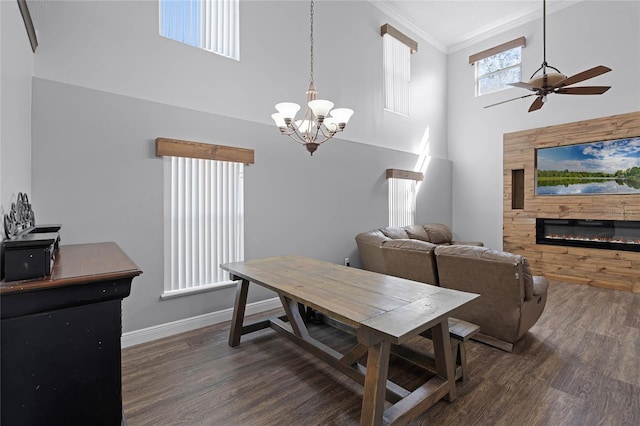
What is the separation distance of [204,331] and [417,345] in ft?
6.99

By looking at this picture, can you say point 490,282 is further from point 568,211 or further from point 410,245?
point 568,211

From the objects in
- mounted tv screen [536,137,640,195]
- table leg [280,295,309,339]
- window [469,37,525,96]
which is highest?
window [469,37,525,96]

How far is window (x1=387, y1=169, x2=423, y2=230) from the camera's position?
5.46 meters

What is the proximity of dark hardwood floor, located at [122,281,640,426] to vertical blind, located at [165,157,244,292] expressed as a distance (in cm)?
64

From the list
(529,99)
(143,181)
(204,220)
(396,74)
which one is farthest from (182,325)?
(529,99)

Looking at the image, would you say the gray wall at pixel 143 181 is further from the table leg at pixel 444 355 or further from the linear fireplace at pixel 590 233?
the linear fireplace at pixel 590 233

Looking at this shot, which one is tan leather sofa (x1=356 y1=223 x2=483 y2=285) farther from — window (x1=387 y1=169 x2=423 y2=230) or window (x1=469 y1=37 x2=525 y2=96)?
window (x1=469 y1=37 x2=525 y2=96)

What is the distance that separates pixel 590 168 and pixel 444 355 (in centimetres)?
498

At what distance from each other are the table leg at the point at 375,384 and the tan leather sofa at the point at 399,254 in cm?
183

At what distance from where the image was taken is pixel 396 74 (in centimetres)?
570

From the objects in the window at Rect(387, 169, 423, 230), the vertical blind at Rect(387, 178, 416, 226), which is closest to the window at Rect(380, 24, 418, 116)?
the window at Rect(387, 169, 423, 230)

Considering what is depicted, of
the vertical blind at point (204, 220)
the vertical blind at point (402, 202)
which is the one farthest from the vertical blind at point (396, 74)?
the vertical blind at point (204, 220)

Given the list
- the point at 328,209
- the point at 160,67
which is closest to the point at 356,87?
the point at 328,209

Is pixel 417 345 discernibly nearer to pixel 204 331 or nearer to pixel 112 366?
pixel 204 331
